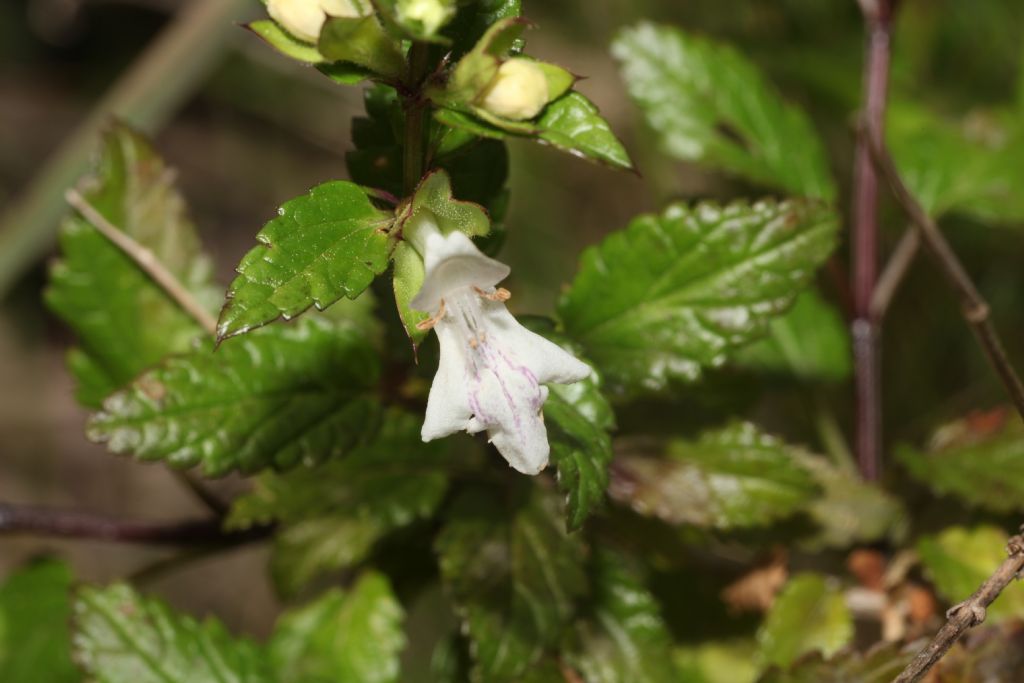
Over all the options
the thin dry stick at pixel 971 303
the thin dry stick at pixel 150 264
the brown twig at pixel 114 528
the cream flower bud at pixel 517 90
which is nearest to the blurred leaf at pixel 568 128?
the cream flower bud at pixel 517 90

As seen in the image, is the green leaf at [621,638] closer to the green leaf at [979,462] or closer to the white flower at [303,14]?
the green leaf at [979,462]

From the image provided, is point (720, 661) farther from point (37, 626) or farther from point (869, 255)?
point (37, 626)

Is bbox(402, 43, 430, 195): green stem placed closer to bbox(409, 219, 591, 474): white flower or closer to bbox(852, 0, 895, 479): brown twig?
bbox(409, 219, 591, 474): white flower

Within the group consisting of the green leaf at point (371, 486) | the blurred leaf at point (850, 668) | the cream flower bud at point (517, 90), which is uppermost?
the cream flower bud at point (517, 90)

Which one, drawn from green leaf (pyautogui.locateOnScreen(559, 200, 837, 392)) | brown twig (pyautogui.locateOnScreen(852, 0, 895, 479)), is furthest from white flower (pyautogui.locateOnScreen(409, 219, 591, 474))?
brown twig (pyautogui.locateOnScreen(852, 0, 895, 479))

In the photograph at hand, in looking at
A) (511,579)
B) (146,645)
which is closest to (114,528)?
(146,645)

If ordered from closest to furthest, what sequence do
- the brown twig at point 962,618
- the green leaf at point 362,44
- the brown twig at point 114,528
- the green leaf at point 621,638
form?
1. the green leaf at point 362,44
2. the brown twig at point 962,618
3. the green leaf at point 621,638
4. the brown twig at point 114,528
